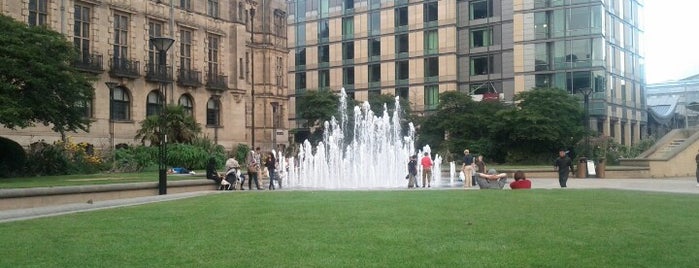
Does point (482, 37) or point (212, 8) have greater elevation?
point (482, 37)

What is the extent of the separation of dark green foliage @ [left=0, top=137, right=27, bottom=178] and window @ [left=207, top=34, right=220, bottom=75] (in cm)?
2368

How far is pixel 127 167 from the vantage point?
127 ft

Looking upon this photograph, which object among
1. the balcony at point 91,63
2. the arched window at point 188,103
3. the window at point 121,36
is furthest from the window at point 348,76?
the balcony at point 91,63

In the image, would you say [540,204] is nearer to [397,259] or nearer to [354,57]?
[397,259]

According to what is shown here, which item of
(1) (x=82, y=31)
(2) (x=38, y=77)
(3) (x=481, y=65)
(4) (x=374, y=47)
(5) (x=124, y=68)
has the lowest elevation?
(2) (x=38, y=77)

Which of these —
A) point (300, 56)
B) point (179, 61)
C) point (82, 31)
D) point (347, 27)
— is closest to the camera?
point (82, 31)

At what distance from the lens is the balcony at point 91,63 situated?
43.1 m

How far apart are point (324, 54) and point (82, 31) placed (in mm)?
43653

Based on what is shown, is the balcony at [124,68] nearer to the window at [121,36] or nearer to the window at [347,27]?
the window at [121,36]

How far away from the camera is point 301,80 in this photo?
87.9 m

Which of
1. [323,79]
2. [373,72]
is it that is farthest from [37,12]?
[323,79]

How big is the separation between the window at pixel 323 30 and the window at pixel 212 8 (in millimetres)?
30619

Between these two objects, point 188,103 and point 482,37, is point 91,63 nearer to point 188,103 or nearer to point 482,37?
point 188,103

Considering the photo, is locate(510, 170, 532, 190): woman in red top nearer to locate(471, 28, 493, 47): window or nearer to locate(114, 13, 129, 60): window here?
locate(114, 13, 129, 60): window
